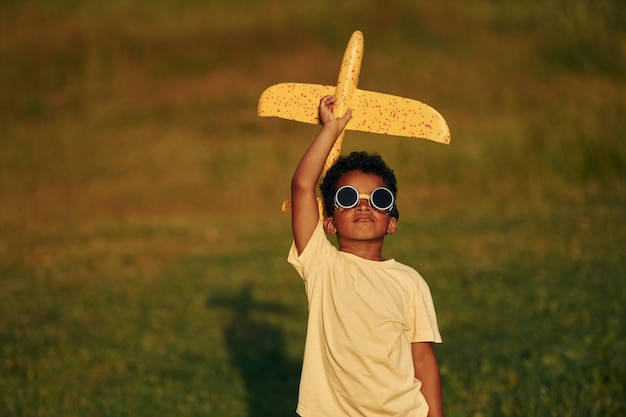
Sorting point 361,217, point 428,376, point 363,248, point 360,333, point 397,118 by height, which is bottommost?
point 428,376

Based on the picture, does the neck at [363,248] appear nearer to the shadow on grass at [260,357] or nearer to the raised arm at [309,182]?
the raised arm at [309,182]

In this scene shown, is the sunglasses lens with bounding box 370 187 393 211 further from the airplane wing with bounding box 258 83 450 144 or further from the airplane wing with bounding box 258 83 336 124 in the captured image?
the airplane wing with bounding box 258 83 336 124

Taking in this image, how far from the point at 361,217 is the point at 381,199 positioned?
103mm

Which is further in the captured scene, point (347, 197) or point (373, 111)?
point (373, 111)

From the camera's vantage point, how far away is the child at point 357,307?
3945mm

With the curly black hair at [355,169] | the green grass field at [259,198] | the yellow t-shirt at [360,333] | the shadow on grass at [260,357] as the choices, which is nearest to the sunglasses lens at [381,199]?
the curly black hair at [355,169]

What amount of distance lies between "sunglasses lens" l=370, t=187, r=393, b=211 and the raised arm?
0.22 m

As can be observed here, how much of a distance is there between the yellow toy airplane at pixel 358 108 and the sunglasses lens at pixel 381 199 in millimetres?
239

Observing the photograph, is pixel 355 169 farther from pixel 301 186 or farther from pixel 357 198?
pixel 301 186

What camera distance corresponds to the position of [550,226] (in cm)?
1510

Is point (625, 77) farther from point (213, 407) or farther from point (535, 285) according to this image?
point (213, 407)

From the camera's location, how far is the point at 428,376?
4105 millimetres

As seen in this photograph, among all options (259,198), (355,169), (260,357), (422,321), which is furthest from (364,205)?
(259,198)

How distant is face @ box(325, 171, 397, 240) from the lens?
4.09 meters
